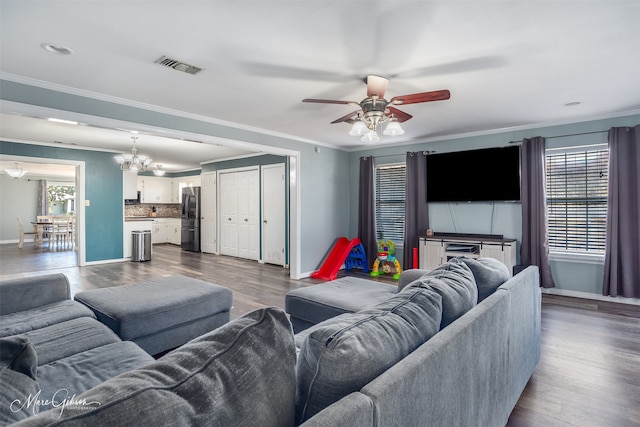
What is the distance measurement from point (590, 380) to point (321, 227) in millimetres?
Result: 4386

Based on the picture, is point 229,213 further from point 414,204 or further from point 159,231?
point 414,204

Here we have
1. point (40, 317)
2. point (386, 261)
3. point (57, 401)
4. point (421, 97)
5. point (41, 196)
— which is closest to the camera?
point (57, 401)

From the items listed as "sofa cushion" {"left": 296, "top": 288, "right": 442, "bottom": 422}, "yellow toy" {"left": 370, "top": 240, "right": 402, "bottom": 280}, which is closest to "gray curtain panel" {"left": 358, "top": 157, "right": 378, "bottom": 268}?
"yellow toy" {"left": 370, "top": 240, "right": 402, "bottom": 280}

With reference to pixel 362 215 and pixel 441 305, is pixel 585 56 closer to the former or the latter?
pixel 441 305

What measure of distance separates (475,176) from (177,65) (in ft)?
14.5

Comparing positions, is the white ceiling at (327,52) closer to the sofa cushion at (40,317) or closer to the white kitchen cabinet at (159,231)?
the sofa cushion at (40,317)

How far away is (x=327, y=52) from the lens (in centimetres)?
256

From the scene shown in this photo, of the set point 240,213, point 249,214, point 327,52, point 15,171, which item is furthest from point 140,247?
point 327,52

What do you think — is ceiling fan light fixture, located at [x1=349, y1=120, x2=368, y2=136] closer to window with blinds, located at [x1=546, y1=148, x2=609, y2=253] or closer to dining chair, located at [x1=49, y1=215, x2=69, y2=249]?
window with blinds, located at [x1=546, y1=148, x2=609, y2=253]

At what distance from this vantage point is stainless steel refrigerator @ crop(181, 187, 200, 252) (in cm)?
885

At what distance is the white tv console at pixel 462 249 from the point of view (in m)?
4.65

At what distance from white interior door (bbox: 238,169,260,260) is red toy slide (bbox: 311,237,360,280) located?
6.40 ft

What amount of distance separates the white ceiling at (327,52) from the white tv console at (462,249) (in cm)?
181

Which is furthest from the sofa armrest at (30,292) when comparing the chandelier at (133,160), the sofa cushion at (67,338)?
the chandelier at (133,160)
